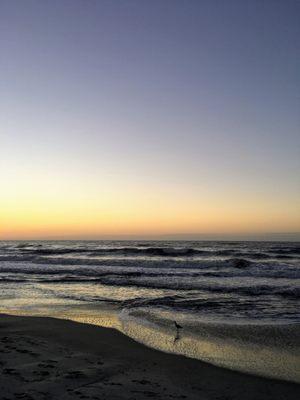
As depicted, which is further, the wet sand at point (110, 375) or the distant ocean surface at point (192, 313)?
the distant ocean surface at point (192, 313)

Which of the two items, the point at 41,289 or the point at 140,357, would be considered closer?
the point at 140,357

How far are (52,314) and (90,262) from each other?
79.9ft

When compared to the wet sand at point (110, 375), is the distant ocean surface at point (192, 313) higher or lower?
lower

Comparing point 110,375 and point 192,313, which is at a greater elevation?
point 110,375

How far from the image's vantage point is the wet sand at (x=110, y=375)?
4.88 meters

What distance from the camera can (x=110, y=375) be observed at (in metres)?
5.61

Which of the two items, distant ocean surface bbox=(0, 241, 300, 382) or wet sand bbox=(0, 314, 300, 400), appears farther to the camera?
distant ocean surface bbox=(0, 241, 300, 382)

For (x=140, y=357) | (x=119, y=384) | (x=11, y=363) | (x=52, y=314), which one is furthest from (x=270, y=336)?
(x=52, y=314)

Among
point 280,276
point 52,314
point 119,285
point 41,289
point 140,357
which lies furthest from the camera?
point 280,276

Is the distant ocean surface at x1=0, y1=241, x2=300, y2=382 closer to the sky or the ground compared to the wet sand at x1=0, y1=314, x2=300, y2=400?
closer to the ground

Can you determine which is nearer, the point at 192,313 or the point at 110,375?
the point at 110,375

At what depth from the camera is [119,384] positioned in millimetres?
5211

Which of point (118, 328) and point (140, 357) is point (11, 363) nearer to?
point (140, 357)

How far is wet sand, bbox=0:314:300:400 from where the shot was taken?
4879mm
